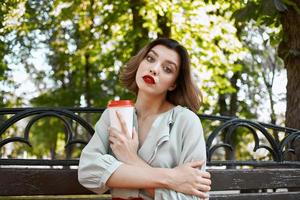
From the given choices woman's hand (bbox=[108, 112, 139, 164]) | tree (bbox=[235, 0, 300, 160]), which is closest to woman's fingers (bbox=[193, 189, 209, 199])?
woman's hand (bbox=[108, 112, 139, 164])

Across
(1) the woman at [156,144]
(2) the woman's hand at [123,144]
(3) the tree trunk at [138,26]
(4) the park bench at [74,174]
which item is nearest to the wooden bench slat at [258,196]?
(4) the park bench at [74,174]

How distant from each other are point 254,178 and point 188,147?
4.56ft

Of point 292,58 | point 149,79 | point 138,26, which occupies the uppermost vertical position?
point 138,26

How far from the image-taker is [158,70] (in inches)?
88.6

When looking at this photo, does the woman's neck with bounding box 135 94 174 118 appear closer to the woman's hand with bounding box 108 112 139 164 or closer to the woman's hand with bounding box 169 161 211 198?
the woman's hand with bounding box 108 112 139 164

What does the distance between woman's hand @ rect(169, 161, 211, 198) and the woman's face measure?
424 mm

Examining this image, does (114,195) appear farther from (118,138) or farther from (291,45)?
(291,45)

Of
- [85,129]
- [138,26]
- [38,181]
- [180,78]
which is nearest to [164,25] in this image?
[138,26]

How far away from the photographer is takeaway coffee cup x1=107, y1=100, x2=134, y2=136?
2.19 metres

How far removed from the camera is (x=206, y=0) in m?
5.11

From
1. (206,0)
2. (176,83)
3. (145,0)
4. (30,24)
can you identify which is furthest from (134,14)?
(176,83)

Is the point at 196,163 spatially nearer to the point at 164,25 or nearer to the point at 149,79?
the point at 149,79

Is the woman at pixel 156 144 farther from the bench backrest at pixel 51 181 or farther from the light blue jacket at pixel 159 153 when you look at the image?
the bench backrest at pixel 51 181

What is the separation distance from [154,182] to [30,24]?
9.68 meters
